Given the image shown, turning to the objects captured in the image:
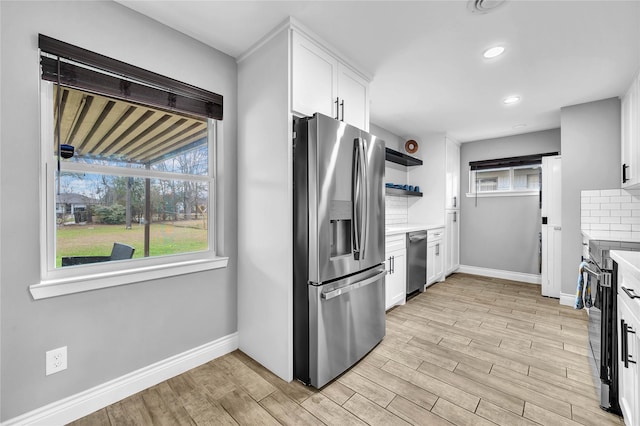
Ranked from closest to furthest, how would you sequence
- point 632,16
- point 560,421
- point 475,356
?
point 560,421
point 632,16
point 475,356

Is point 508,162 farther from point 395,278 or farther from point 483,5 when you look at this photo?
point 483,5

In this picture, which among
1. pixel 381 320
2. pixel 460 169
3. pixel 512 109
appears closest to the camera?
pixel 381 320

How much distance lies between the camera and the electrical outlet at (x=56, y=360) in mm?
1513

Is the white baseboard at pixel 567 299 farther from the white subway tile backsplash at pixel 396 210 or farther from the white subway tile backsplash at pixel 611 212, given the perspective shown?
the white subway tile backsplash at pixel 396 210

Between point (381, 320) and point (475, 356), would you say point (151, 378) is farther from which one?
point (475, 356)

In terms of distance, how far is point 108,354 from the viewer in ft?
5.61

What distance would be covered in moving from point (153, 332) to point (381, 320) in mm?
1801

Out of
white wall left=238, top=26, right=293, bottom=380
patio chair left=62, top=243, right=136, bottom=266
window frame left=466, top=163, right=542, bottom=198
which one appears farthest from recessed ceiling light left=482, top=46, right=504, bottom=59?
patio chair left=62, top=243, right=136, bottom=266

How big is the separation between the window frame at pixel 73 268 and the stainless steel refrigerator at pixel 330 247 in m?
0.89

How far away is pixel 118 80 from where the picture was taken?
5.73 ft

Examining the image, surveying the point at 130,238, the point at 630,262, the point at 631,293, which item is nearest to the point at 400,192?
the point at 630,262

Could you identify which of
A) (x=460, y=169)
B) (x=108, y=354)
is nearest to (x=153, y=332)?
(x=108, y=354)

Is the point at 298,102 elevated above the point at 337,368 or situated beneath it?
elevated above

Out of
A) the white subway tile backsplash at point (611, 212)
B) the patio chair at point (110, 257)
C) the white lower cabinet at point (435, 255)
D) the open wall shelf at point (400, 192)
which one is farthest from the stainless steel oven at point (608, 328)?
the patio chair at point (110, 257)
